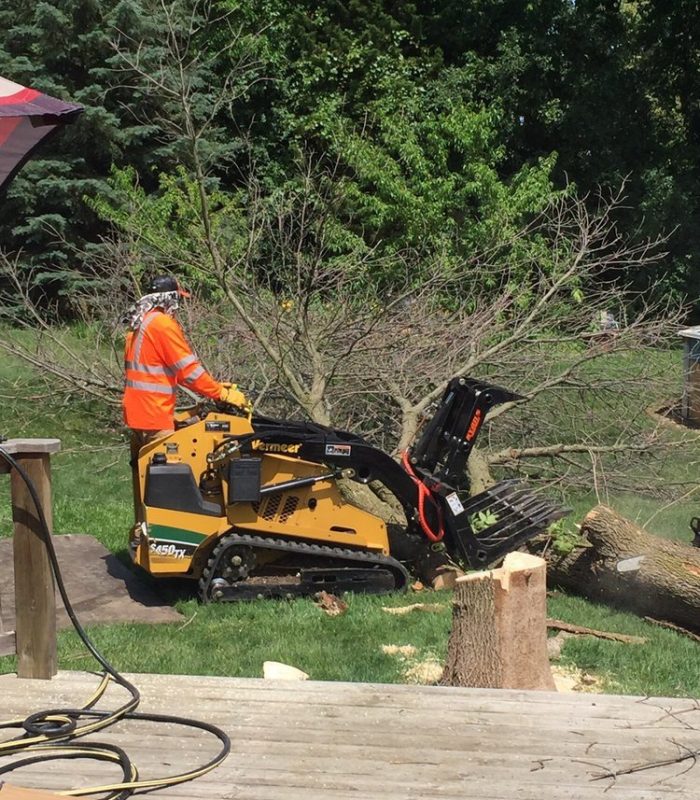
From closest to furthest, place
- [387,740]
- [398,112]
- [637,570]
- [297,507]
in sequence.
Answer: [387,740], [637,570], [297,507], [398,112]

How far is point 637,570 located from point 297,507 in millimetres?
2120

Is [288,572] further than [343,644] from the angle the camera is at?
Yes

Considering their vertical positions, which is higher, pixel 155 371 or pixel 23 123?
pixel 23 123

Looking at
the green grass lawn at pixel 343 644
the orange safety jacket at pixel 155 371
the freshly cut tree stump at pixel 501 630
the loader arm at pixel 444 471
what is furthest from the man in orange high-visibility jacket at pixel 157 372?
the freshly cut tree stump at pixel 501 630

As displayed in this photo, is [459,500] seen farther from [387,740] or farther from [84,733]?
[84,733]

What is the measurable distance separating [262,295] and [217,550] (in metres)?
3.29

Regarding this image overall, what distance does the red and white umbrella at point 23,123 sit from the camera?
3.69 meters

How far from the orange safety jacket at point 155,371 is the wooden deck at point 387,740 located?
8.95 feet

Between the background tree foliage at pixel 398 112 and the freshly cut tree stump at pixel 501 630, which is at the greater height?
the background tree foliage at pixel 398 112

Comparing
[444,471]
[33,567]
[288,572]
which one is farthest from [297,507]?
[33,567]

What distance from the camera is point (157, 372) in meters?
6.61

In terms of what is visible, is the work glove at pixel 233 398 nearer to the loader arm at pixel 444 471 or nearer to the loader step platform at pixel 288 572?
the loader arm at pixel 444 471

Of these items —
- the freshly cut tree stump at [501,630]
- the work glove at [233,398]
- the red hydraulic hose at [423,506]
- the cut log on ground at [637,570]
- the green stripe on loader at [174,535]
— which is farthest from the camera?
the red hydraulic hose at [423,506]

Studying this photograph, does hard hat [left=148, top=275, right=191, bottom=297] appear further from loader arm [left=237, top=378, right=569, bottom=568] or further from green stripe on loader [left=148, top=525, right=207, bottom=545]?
green stripe on loader [left=148, top=525, right=207, bottom=545]
